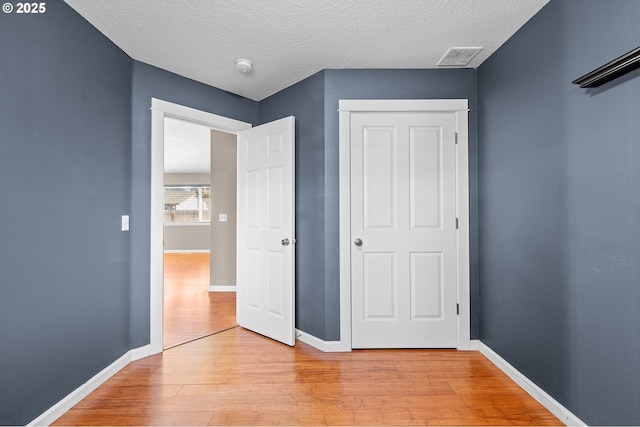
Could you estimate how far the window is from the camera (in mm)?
8789

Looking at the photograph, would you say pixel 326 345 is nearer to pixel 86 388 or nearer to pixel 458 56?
pixel 86 388

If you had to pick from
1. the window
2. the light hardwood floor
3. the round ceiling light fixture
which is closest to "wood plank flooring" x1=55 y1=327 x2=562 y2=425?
the light hardwood floor

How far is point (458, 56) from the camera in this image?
2.33 metres

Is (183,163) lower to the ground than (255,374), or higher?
higher

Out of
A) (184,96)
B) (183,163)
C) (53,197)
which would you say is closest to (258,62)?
(184,96)

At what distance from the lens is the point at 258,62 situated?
2416 mm

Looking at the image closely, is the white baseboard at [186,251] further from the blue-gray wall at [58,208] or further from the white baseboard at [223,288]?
the blue-gray wall at [58,208]

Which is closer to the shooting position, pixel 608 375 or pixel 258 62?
pixel 608 375

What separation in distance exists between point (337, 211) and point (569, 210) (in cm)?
156

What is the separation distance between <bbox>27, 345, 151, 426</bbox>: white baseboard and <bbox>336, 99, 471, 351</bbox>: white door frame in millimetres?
1722

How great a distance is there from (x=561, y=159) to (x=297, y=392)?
Result: 2190mm

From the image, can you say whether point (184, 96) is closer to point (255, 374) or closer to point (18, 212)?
point (18, 212)

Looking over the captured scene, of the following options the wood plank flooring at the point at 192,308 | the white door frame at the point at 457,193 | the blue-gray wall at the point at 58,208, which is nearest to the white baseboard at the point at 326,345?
the white door frame at the point at 457,193

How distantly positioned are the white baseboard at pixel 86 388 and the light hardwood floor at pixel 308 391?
0.15ft
